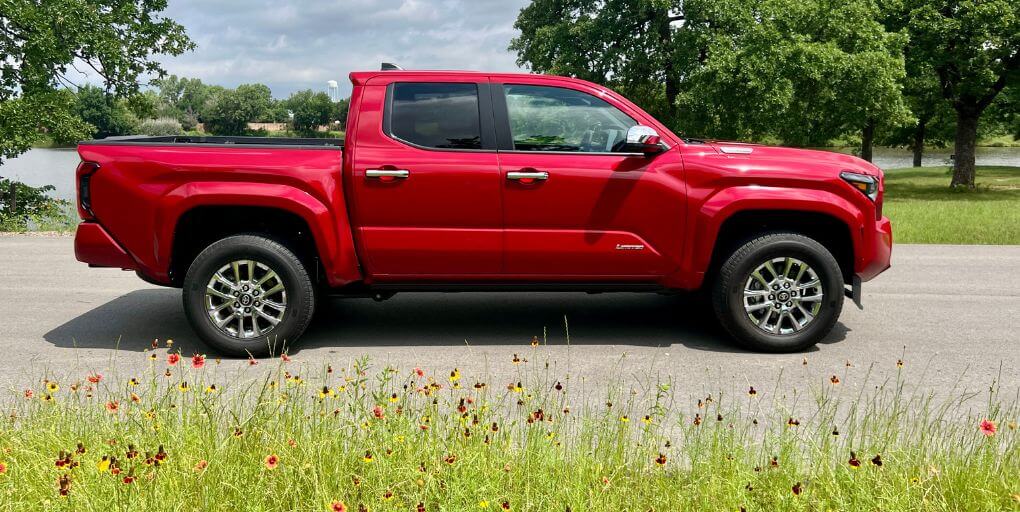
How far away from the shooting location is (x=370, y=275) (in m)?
5.70

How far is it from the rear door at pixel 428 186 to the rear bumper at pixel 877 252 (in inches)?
101

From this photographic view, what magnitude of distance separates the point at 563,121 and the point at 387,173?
1.25 meters

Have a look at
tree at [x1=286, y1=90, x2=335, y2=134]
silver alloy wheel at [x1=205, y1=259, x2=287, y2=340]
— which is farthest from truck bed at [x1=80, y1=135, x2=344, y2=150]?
tree at [x1=286, y1=90, x2=335, y2=134]

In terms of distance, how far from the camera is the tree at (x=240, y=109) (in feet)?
289

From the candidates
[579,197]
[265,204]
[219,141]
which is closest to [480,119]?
[579,197]

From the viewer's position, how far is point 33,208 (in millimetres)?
18719

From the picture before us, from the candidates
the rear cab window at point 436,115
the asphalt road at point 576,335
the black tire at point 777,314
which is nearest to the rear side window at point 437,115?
the rear cab window at point 436,115

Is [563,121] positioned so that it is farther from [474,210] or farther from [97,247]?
[97,247]

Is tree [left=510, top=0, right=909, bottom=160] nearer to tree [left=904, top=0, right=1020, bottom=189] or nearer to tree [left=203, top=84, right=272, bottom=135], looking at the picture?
tree [left=904, top=0, right=1020, bottom=189]

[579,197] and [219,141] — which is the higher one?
[219,141]

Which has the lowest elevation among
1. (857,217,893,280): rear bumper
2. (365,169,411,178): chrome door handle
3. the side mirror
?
(857,217,893,280): rear bumper

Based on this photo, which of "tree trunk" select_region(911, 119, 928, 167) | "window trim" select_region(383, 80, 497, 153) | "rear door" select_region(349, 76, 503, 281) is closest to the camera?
"rear door" select_region(349, 76, 503, 281)

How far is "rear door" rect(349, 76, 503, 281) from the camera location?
553cm

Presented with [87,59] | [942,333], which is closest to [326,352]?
[942,333]
